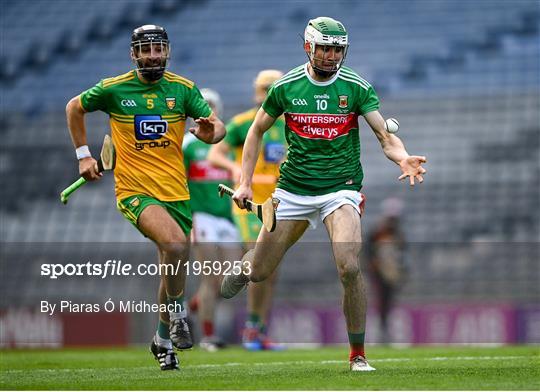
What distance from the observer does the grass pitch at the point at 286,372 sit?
683cm

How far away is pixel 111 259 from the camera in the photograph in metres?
20.3

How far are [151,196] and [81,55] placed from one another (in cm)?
2064

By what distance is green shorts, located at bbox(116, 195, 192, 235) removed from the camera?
8.27m

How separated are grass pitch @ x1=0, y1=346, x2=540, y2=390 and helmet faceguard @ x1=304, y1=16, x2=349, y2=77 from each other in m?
2.03

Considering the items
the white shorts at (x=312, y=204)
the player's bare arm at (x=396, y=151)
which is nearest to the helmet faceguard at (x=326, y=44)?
the player's bare arm at (x=396, y=151)

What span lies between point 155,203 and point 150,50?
1.08 meters

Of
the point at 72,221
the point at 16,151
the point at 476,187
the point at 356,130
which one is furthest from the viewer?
the point at 16,151

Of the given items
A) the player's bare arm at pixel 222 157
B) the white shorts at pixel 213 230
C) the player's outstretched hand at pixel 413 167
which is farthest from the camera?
the white shorts at pixel 213 230

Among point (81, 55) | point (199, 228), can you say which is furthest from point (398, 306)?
point (81, 55)

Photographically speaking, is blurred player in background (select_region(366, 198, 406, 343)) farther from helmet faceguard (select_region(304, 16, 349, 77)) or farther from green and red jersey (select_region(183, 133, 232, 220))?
helmet faceguard (select_region(304, 16, 349, 77))

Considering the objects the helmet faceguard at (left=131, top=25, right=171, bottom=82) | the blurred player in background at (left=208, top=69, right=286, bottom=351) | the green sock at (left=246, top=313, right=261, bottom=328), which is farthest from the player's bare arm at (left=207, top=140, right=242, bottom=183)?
the helmet faceguard at (left=131, top=25, right=171, bottom=82)

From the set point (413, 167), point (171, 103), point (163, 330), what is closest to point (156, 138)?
point (171, 103)

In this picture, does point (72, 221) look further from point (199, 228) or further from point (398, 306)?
point (199, 228)

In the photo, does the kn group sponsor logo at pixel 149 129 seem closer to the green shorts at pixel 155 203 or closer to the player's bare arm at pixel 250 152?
the green shorts at pixel 155 203
